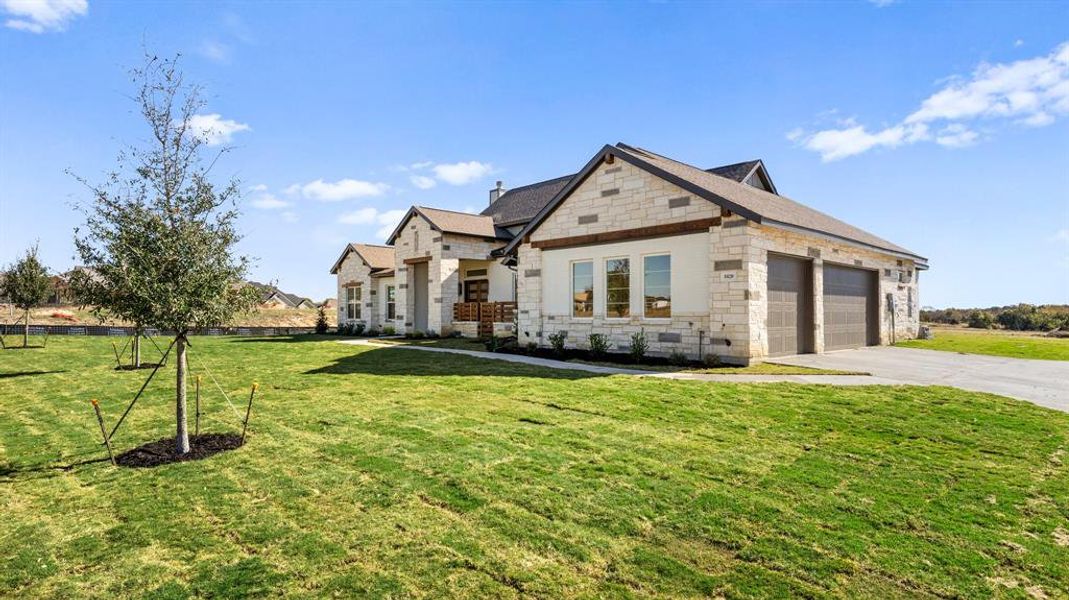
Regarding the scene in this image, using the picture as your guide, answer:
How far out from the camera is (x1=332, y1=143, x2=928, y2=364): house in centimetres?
1316

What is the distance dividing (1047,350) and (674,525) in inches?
812

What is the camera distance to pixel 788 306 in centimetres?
1474

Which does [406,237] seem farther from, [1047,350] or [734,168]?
[1047,350]

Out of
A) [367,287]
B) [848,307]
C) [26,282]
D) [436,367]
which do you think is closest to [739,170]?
[848,307]

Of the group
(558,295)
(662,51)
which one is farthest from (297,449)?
(662,51)

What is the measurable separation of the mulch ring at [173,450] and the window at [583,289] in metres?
11.0

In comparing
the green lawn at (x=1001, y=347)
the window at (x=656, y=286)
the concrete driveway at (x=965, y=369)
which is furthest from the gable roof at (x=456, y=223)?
the green lawn at (x=1001, y=347)

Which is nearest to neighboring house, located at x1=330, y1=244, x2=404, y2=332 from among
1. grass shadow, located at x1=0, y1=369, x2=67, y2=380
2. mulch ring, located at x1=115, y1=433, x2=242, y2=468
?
grass shadow, located at x1=0, y1=369, x2=67, y2=380

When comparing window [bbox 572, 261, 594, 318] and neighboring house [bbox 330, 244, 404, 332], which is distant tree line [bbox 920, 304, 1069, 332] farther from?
neighboring house [bbox 330, 244, 404, 332]

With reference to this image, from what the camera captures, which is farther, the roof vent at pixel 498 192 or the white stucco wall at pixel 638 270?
the roof vent at pixel 498 192

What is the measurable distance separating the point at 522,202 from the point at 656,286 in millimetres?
15361

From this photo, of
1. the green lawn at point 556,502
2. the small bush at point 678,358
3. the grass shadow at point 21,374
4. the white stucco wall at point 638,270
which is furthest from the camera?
the white stucco wall at point 638,270

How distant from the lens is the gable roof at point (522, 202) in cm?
2698

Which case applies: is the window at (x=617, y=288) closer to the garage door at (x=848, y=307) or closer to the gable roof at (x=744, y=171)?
the garage door at (x=848, y=307)
